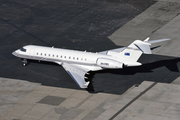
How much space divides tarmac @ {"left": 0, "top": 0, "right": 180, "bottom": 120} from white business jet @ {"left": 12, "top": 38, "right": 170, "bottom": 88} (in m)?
→ 1.59

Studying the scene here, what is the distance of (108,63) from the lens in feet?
180

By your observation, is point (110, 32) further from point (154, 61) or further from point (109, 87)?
point (109, 87)

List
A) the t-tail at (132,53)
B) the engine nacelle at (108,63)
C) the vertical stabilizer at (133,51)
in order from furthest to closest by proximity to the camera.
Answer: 1. the engine nacelle at (108,63)
2. the t-tail at (132,53)
3. the vertical stabilizer at (133,51)

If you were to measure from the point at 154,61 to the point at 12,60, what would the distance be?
21.7 m

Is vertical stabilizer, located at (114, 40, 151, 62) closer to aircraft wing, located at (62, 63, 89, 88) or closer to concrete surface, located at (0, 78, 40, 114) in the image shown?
aircraft wing, located at (62, 63, 89, 88)

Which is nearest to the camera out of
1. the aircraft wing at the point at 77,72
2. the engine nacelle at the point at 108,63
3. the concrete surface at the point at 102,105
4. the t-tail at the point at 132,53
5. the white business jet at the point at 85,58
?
the concrete surface at the point at 102,105

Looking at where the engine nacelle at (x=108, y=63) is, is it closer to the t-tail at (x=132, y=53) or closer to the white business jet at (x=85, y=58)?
the white business jet at (x=85, y=58)

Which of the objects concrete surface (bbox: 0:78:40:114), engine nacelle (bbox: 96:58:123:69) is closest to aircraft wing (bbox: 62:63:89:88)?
engine nacelle (bbox: 96:58:123:69)

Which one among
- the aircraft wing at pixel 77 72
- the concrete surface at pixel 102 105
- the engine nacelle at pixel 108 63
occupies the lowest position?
the concrete surface at pixel 102 105

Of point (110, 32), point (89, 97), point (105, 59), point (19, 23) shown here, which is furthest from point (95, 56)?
point (19, 23)

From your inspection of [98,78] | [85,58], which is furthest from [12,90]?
[98,78]

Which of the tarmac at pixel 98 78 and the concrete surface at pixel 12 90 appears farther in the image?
the concrete surface at pixel 12 90

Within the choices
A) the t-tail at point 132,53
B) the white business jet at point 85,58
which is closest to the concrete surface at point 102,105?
the white business jet at point 85,58

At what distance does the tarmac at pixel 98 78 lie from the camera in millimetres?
48969
